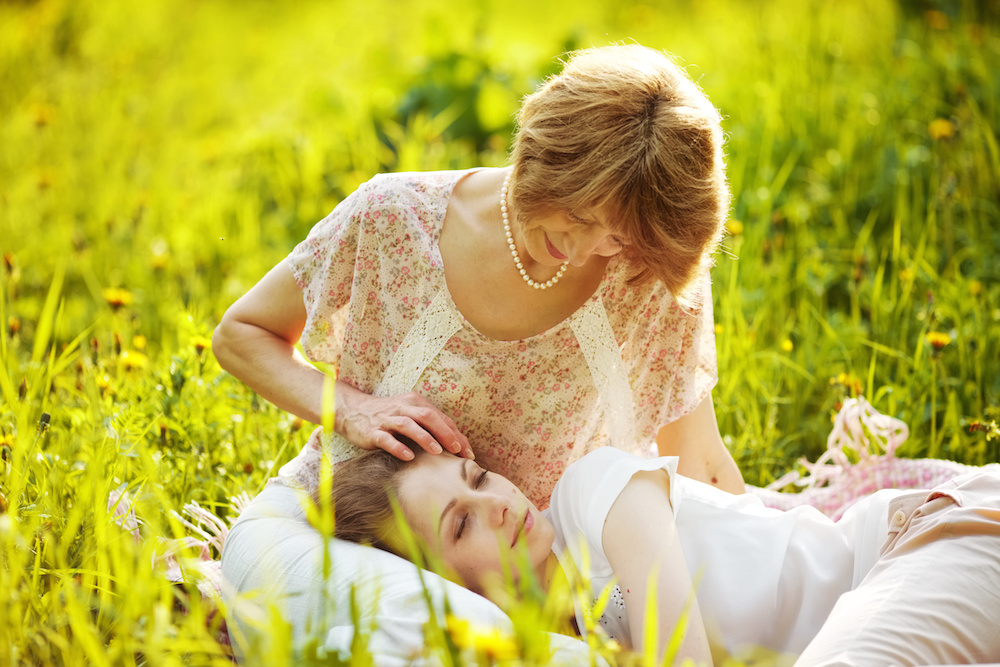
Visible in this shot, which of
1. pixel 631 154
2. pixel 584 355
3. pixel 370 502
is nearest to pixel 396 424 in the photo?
pixel 370 502

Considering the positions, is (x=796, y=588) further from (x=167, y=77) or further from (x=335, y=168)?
(x=167, y=77)

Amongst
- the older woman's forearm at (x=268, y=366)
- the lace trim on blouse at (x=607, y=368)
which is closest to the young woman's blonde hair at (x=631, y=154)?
the lace trim on blouse at (x=607, y=368)

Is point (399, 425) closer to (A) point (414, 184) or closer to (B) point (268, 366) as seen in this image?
(B) point (268, 366)

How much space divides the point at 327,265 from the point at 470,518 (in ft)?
2.25

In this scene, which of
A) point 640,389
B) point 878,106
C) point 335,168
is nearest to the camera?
point 640,389

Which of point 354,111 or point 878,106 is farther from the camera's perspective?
point 354,111

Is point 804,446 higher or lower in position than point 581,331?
lower

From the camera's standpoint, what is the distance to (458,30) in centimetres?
685

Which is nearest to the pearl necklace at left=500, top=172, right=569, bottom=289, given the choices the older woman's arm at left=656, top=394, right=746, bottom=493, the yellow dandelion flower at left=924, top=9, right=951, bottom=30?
the older woman's arm at left=656, top=394, right=746, bottom=493

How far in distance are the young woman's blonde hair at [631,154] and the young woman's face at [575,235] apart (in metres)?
0.02

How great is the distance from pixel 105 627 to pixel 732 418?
71.2 inches

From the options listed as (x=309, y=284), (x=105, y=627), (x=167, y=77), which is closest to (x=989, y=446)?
(x=309, y=284)

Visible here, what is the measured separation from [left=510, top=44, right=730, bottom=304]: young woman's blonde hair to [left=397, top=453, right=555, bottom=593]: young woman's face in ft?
1.83

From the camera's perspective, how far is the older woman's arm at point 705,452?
7.14 ft
